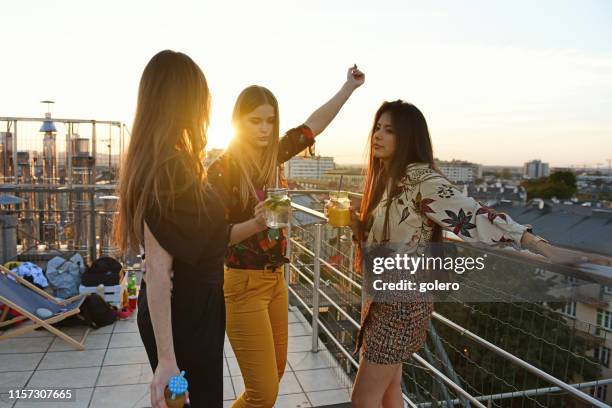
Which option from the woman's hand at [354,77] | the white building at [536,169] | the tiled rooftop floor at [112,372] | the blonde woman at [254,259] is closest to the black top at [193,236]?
the blonde woman at [254,259]

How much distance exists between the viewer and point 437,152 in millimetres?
1767

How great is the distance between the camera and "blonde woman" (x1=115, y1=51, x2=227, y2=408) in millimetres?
1144

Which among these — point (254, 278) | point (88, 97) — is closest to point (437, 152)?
point (254, 278)

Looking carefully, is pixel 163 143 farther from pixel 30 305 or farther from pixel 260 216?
pixel 30 305

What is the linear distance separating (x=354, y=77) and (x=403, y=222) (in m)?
1.08

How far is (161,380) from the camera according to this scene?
1.13 metres

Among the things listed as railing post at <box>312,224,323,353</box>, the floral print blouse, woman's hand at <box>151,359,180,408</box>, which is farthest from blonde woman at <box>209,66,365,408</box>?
railing post at <box>312,224,323,353</box>

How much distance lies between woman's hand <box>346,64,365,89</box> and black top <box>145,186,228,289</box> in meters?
1.36

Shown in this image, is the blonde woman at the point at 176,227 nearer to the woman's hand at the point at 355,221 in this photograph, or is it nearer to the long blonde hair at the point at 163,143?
the long blonde hair at the point at 163,143

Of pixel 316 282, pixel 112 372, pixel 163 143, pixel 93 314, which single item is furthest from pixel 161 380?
pixel 93 314

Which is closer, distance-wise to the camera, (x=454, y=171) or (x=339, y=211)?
(x=339, y=211)

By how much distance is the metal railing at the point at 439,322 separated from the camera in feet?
4.50

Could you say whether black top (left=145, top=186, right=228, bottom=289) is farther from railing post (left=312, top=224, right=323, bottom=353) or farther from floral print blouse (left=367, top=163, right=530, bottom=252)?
railing post (left=312, top=224, right=323, bottom=353)

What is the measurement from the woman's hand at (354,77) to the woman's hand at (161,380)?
5.60 ft
